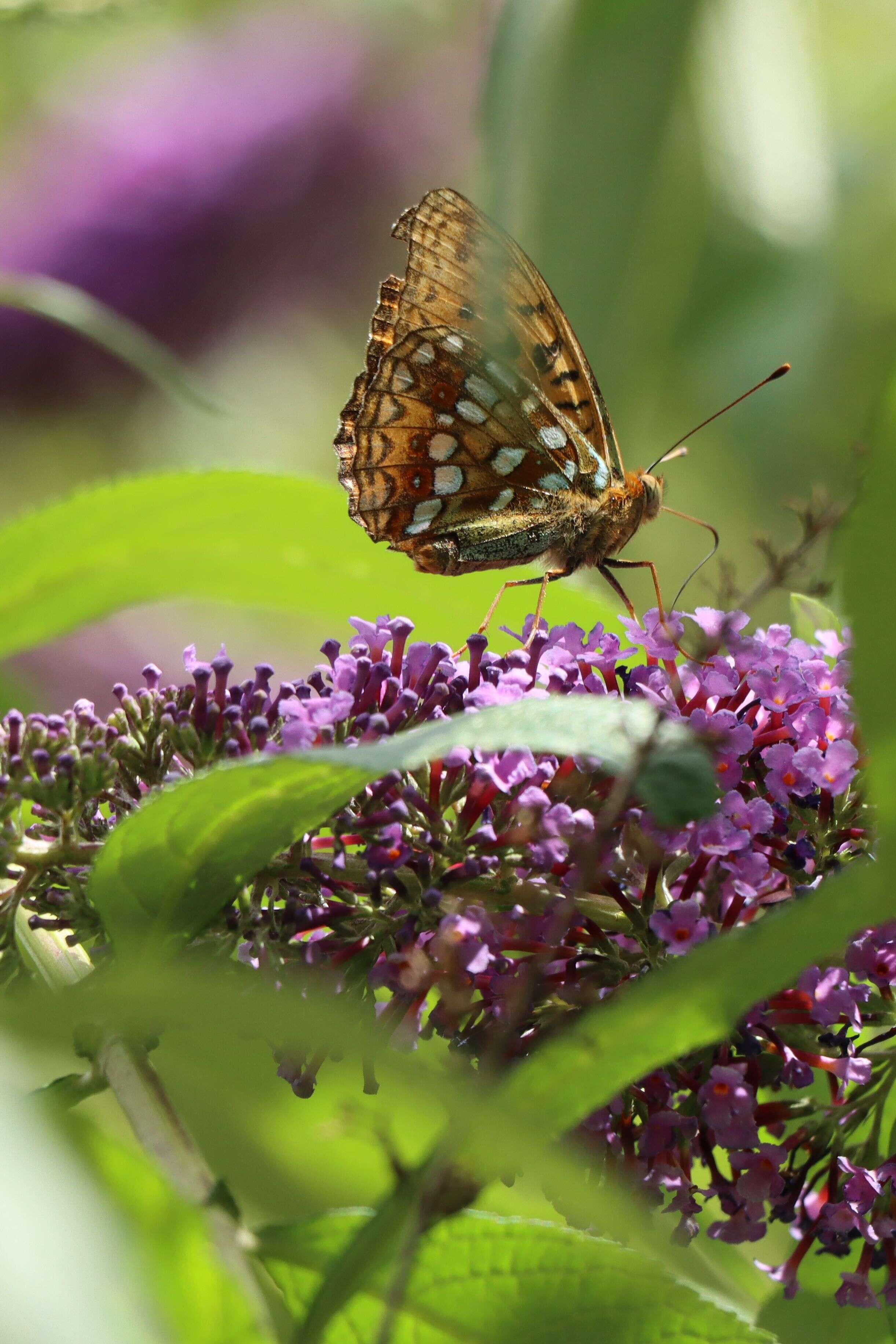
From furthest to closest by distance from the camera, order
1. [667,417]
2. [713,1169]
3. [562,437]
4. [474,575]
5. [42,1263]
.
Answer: [667,417] → [562,437] → [474,575] → [713,1169] → [42,1263]

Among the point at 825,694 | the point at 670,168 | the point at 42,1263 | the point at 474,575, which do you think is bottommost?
the point at 42,1263

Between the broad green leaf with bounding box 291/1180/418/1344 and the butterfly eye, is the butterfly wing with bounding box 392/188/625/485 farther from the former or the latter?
the broad green leaf with bounding box 291/1180/418/1344

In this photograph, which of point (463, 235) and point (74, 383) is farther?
point (74, 383)

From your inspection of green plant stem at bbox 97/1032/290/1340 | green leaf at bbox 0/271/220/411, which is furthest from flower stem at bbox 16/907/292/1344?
green leaf at bbox 0/271/220/411

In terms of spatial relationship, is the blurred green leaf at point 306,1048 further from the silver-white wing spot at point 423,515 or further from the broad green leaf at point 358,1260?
the silver-white wing spot at point 423,515

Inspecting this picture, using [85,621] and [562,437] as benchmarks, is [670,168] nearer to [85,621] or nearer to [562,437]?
[562,437]

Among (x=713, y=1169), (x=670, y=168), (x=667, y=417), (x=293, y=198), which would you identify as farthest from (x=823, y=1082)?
(x=293, y=198)

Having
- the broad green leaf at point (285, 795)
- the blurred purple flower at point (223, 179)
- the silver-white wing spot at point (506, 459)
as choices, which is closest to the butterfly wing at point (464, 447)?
the silver-white wing spot at point (506, 459)
